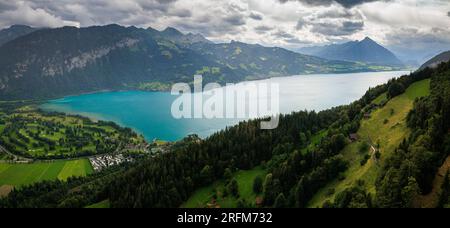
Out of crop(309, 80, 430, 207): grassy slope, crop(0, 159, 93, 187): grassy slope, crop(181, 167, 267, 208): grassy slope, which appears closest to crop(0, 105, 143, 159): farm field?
crop(0, 159, 93, 187): grassy slope

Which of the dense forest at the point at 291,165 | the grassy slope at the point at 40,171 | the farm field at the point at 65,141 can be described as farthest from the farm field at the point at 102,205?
the farm field at the point at 65,141

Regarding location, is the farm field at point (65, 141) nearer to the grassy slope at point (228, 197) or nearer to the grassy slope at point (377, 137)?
the grassy slope at point (228, 197)

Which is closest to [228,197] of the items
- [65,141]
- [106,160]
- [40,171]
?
[106,160]

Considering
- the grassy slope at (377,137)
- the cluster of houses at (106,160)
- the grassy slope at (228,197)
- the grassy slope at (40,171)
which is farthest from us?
the cluster of houses at (106,160)

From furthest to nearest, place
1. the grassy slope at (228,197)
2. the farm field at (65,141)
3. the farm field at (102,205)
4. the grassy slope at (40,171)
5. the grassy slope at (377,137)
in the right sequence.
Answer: the farm field at (65,141) < the grassy slope at (40,171) < the farm field at (102,205) < the grassy slope at (228,197) < the grassy slope at (377,137)

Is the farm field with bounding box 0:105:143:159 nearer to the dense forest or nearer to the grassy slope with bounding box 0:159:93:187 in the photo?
the grassy slope with bounding box 0:159:93:187

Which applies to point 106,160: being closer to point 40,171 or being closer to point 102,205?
point 40,171

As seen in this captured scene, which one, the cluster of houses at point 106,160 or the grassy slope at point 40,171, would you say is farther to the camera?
the cluster of houses at point 106,160
